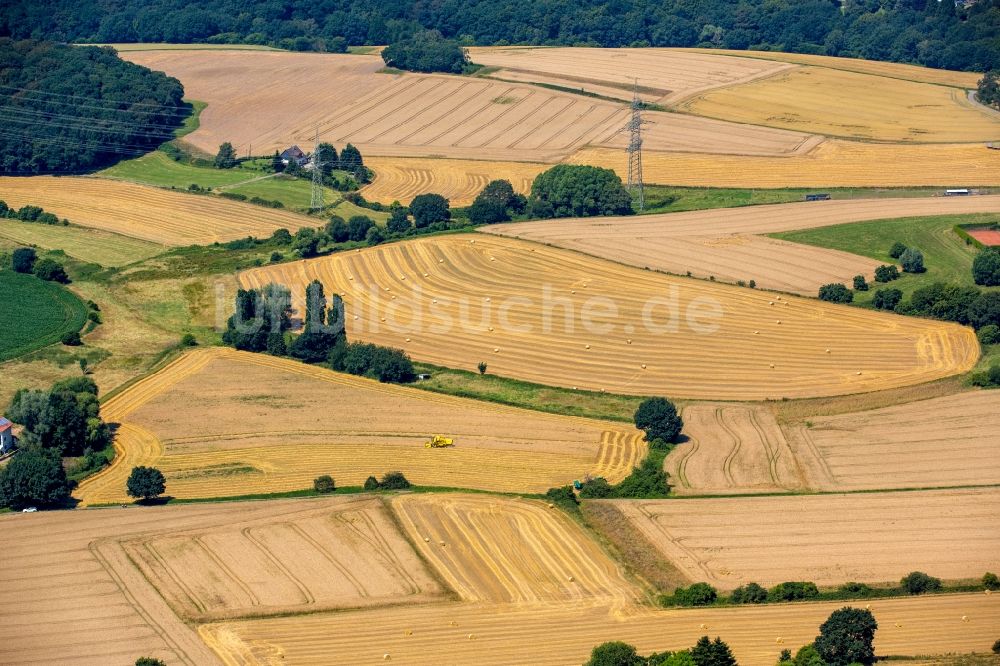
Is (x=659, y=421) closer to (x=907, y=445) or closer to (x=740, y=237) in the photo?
(x=907, y=445)

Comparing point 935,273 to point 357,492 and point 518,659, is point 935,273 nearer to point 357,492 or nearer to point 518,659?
point 357,492

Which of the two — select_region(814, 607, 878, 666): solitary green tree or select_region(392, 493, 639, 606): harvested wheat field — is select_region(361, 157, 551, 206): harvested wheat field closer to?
select_region(392, 493, 639, 606): harvested wheat field

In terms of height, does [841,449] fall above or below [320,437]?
above

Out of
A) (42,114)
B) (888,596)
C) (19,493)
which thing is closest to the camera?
(888,596)

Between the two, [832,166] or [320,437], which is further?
[832,166]

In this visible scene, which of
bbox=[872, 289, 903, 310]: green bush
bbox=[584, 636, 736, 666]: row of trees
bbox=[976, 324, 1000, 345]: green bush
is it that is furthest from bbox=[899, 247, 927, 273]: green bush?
bbox=[584, 636, 736, 666]: row of trees

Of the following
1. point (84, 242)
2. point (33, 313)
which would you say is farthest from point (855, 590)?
point (84, 242)

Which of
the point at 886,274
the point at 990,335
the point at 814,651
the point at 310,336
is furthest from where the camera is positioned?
the point at 886,274

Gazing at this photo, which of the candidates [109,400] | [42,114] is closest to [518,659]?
[109,400]
